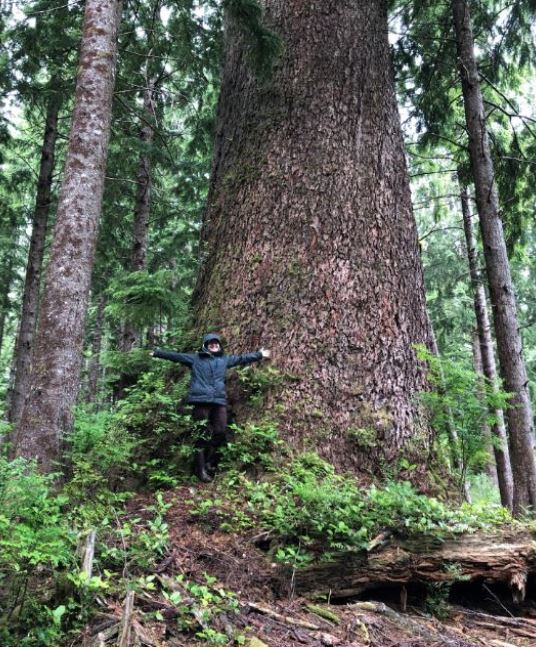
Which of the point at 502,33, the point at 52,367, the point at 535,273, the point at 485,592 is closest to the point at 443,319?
the point at 535,273

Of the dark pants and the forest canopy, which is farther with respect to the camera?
the dark pants

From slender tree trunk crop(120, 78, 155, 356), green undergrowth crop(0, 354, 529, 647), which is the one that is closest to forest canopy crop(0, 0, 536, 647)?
green undergrowth crop(0, 354, 529, 647)

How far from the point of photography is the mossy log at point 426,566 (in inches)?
156

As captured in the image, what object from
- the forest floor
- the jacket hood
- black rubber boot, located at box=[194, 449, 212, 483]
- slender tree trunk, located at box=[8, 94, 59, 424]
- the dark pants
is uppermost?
slender tree trunk, located at box=[8, 94, 59, 424]

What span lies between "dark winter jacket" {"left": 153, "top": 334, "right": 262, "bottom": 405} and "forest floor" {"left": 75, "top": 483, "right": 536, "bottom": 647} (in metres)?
1.09

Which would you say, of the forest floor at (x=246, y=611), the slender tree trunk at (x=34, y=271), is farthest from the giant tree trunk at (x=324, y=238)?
the slender tree trunk at (x=34, y=271)

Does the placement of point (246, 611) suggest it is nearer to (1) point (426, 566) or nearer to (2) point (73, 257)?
(1) point (426, 566)

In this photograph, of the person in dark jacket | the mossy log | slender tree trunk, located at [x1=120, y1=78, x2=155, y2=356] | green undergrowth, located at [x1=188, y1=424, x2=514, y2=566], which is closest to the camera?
the mossy log

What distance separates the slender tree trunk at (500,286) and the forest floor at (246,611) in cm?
255

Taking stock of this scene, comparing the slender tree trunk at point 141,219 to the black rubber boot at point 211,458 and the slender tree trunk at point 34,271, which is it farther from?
the black rubber boot at point 211,458

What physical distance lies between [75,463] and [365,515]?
2.62m

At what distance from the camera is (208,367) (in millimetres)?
5586

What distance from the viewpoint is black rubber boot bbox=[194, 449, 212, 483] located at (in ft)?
16.7

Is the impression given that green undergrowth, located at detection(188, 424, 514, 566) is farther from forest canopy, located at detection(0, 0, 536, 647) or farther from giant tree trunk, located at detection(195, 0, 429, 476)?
giant tree trunk, located at detection(195, 0, 429, 476)
